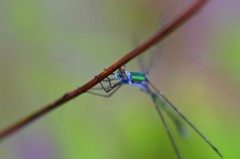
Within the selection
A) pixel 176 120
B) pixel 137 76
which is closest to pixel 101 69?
pixel 176 120

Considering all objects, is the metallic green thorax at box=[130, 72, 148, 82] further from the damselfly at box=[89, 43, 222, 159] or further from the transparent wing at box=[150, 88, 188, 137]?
the transparent wing at box=[150, 88, 188, 137]

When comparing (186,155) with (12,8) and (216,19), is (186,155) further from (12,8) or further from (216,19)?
(12,8)

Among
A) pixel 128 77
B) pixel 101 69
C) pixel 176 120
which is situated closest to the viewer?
pixel 128 77

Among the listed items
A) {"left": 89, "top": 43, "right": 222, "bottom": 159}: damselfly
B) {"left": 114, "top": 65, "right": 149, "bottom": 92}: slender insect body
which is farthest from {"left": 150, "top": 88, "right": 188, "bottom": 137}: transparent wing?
{"left": 114, "top": 65, "right": 149, "bottom": 92}: slender insect body

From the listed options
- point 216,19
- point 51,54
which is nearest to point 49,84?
point 51,54

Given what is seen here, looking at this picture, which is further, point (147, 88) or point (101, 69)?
point (101, 69)

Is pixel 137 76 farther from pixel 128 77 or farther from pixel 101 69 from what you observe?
pixel 101 69

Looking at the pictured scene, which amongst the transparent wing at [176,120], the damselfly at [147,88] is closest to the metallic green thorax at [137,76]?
the damselfly at [147,88]

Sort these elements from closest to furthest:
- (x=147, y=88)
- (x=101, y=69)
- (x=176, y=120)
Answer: (x=147, y=88), (x=176, y=120), (x=101, y=69)

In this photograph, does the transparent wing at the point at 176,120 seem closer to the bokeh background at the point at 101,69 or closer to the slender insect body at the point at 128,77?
the bokeh background at the point at 101,69
